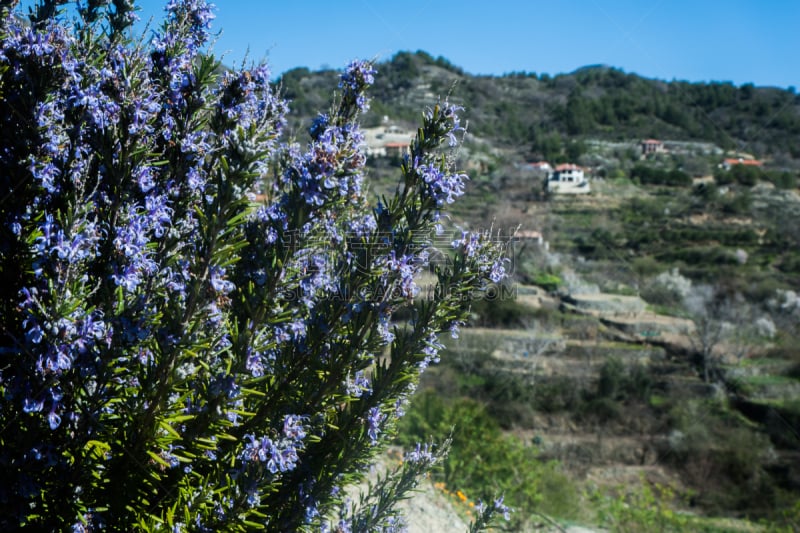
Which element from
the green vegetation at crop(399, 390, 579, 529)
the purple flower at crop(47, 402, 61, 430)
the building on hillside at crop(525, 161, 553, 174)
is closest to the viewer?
the purple flower at crop(47, 402, 61, 430)

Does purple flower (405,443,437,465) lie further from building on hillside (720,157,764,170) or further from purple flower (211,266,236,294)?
building on hillside (720,157,764,170)

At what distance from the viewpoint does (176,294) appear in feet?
5.59

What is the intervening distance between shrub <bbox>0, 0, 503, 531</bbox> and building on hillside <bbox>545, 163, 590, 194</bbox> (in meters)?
76.7

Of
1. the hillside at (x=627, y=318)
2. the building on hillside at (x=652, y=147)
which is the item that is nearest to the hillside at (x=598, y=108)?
the hillside at (x=627, y=318)

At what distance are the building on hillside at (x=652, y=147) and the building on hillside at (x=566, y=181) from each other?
77.6 ft

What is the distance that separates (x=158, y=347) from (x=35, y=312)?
0.32 m

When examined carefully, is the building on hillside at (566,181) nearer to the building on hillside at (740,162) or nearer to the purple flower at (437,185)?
the building on hillside at (740,162)

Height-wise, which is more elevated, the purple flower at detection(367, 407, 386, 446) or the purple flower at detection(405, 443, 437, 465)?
the purple flower at detection(367, 407, 386, 446)

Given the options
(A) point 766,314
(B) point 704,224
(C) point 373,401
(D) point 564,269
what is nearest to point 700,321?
(A) point 766,314

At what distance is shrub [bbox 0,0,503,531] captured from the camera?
152cm

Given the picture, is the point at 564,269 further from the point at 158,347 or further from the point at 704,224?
the point at 158,347

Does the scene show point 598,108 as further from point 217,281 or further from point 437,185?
point 217,281

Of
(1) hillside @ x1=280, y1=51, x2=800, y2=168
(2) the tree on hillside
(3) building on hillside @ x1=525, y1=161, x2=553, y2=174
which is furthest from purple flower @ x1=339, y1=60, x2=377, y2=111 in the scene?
(3) building on hillside @ x1=525, y1=161, x2=553, y2=174

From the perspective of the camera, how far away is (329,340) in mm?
1979
